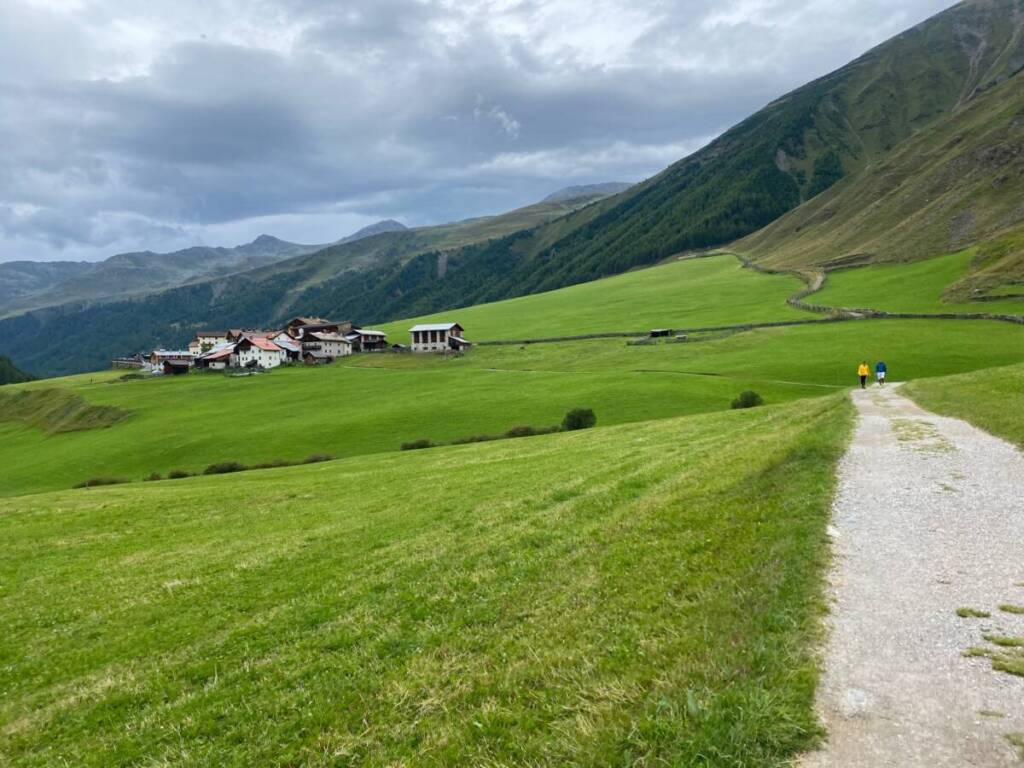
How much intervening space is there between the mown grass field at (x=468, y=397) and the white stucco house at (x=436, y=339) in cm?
2865

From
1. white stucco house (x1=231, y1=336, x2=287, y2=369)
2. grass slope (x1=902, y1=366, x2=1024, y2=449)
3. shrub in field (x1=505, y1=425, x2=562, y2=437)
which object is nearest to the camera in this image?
grass slope (x1=902, y1=366, x2=1024, y2=449)

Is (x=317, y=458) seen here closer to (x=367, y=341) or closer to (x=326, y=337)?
(x=326, y=337)

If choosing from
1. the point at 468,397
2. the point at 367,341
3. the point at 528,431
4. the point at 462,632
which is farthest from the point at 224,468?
the point at 367,341

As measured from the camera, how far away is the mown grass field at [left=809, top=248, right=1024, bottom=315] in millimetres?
94188

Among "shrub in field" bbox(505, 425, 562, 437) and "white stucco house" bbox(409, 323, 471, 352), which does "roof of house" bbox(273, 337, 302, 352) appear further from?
"shrub in field" bbox(505, 425, 562, 437)

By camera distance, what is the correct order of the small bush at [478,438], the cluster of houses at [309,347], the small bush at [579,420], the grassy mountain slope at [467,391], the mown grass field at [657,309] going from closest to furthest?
the small bush at [579,420] → the small bush at [478,438] → the grassy mountain slope at [467,391] → the mown grass field at [657,309] → the cluster of houses at [309,347]

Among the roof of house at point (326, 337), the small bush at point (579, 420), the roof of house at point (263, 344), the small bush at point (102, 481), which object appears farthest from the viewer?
the roof of house at point (326, 337)

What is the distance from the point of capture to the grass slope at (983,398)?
22.5m

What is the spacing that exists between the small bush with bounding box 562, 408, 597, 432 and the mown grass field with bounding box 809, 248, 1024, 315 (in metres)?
71.7

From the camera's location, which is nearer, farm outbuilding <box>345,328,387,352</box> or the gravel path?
the gravel path

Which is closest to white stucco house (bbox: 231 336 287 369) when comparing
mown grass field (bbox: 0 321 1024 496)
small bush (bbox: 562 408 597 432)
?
mown grass field (bbox: 0 321 1024 496)

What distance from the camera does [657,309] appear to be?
146 m

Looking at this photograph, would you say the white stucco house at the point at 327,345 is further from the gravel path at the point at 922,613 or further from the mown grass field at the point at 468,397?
the gravel path at the point at 922,613

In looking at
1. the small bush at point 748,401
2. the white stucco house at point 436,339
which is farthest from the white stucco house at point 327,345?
the small bush at point 748,401
